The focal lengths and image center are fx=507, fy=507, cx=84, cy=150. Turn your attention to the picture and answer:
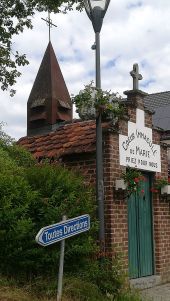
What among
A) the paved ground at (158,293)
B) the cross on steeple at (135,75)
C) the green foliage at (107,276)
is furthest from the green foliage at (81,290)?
the cross on steeple at (135,75)

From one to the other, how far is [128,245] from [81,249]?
241cm

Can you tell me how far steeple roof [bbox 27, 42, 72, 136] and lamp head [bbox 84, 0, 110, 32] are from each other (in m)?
8.94

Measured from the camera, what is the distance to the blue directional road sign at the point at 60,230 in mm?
5934

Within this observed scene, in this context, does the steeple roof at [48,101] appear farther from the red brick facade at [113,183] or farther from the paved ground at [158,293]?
the paved ground at [158,293]

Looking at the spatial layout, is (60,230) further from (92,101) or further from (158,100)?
(158,100)

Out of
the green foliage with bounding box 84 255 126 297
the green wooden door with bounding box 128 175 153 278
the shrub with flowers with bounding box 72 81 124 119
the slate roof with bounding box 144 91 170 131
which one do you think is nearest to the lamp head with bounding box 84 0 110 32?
the shrub with flowers with bounding box 72 81 124 119

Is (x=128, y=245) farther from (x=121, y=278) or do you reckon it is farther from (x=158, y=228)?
(x=121, y=278)

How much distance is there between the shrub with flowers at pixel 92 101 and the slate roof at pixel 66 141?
778mm

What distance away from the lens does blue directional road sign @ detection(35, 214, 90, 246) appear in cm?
593

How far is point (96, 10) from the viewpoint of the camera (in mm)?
7926

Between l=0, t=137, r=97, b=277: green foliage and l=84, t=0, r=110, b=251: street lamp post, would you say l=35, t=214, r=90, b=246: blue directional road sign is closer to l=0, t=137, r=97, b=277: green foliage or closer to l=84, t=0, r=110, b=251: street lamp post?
l=0, t=137, r=97, b=277: green foliage

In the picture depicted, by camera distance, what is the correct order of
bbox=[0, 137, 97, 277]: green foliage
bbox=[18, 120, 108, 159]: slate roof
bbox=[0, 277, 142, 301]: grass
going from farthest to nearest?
bbox=[18, 120, 108, 159]: slate roof
bbox=[0, 137, 97, 277]: green foliage
bbox=[0, 277, 142, 301]: grass

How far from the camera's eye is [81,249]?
7426 mm

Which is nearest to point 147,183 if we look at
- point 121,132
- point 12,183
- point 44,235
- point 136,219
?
point 136,219
